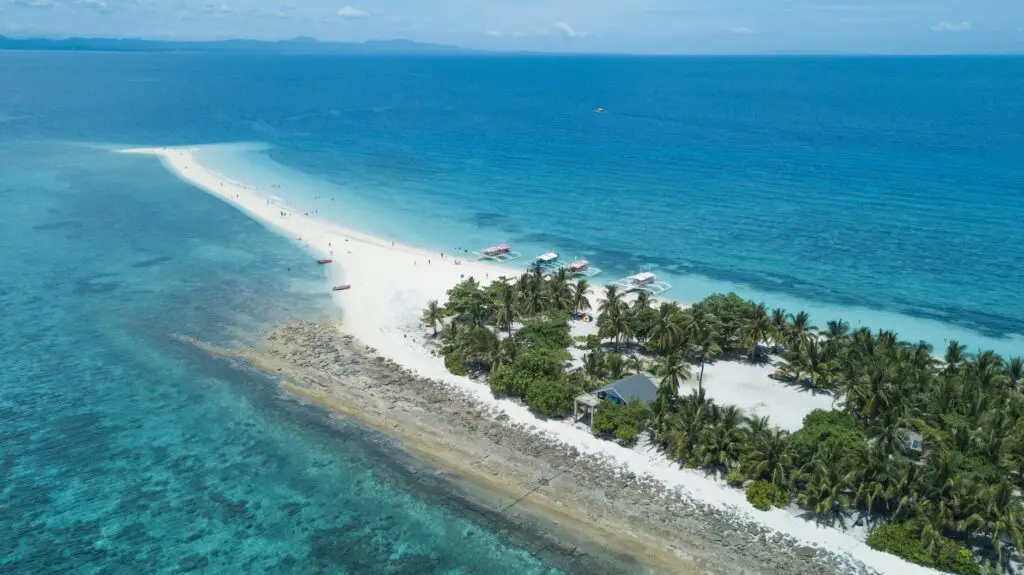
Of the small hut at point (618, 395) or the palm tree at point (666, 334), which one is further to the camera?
the palm tree at point (666, 334)

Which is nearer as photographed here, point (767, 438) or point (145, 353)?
point (767, 438)

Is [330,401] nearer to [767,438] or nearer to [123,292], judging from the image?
[767,438]

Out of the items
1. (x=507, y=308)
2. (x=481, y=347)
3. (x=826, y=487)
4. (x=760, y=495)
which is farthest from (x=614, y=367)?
(x=826, y=487)

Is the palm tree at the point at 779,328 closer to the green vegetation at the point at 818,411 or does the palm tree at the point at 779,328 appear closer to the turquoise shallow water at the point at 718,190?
the green vegetation at the point at 818,411

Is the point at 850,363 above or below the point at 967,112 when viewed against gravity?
below

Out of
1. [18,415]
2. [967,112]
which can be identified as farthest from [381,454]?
[967,112]

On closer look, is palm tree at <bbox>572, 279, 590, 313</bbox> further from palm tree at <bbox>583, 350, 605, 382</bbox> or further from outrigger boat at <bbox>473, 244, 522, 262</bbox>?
outrigger boat at <bbox>473, 244, 522, 262</bbox>

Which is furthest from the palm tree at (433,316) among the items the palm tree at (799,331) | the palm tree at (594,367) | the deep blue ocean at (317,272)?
the palm tree at (799,331)
